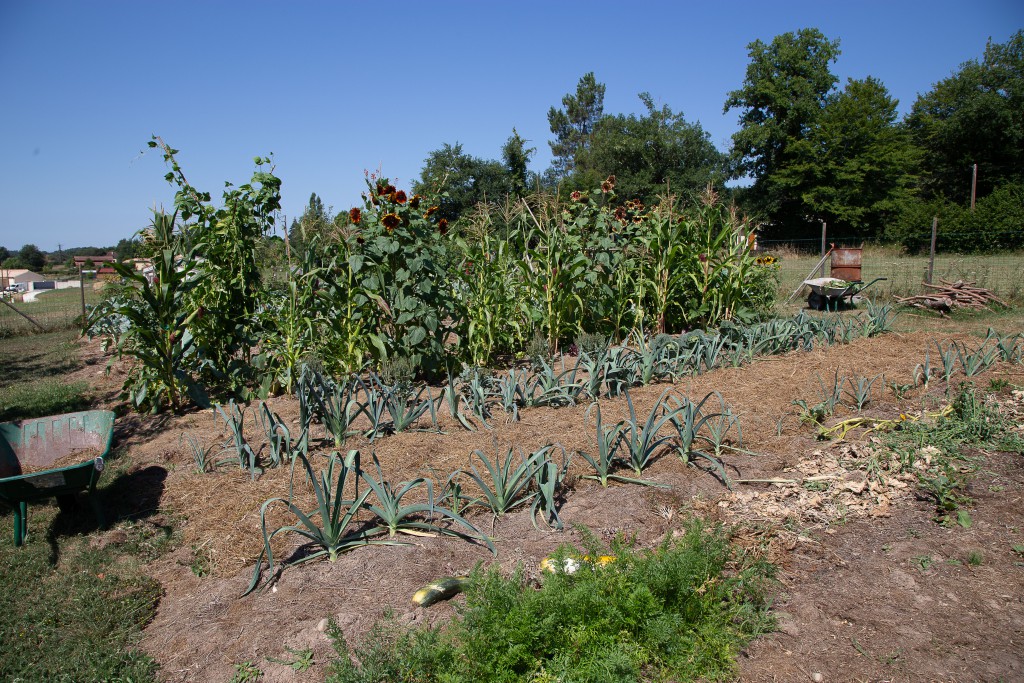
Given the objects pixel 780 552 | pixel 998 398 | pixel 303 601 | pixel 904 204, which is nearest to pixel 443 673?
pixel 303 601

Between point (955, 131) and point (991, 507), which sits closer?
point (991, 507)

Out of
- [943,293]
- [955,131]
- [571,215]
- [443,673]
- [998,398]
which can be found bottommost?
[443,673]

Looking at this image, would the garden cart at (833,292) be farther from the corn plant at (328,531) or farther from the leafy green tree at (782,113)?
the leafy green tree at (782,113)

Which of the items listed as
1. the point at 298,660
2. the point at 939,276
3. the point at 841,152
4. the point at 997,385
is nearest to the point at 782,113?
the point at 841,152

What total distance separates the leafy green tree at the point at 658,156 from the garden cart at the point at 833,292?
25402 mm

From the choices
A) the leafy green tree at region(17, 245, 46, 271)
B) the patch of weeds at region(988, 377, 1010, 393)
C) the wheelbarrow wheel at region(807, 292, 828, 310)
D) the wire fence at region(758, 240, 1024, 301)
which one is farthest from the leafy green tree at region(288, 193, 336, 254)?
the leafy green tree at region(17, 245, 46, 271)

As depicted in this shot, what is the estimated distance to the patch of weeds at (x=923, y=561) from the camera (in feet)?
8.36

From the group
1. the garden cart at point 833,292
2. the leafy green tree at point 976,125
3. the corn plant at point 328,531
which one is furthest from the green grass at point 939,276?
the leafy green tree at point 976,125

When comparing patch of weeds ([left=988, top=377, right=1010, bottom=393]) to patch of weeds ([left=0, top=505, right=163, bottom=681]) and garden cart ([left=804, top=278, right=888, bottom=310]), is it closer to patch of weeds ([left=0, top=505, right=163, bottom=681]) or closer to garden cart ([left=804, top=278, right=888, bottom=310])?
garden cart ([left=804, top=278, right=888, bottom=310])

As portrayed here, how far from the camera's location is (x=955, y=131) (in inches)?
1208

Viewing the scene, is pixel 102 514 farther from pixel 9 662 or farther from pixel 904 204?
pixel 904 204

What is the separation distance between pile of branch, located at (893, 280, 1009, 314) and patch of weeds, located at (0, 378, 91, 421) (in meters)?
10.6

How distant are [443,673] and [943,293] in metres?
10.2

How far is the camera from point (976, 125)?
29578 mm
